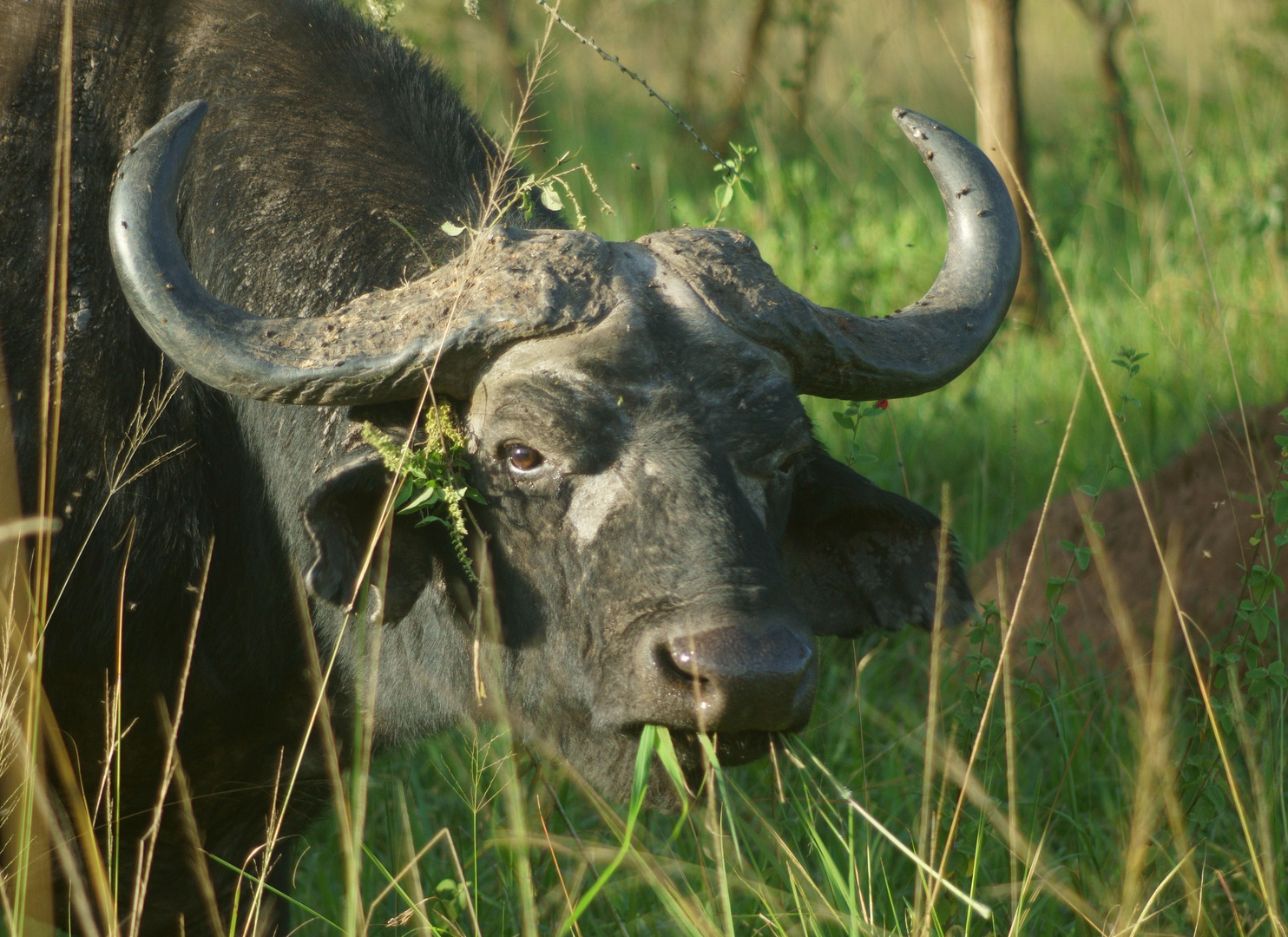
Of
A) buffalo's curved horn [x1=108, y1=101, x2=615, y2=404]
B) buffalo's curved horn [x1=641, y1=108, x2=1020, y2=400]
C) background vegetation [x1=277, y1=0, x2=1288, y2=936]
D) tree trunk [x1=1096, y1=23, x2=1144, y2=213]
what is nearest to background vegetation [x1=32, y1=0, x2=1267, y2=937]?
background vegetation [x1=277, y1=0, x2=1288, y2=936]

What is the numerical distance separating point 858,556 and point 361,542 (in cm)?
123

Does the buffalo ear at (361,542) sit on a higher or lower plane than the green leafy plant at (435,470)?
lower

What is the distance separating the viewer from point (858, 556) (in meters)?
3.16

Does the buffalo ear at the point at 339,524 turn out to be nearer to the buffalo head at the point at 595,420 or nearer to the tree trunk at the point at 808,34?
the buffalo head at the point at 595,420

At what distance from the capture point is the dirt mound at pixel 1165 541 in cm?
434

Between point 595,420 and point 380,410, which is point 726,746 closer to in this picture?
point 595,420

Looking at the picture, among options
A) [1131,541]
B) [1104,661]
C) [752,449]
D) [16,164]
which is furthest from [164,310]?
[1131,541]

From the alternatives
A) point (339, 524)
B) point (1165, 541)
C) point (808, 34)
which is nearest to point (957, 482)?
point (1165, 541)

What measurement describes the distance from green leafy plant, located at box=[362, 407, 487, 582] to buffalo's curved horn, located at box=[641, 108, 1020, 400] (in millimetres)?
603

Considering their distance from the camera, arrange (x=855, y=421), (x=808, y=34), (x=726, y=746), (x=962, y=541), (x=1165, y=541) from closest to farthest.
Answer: (x=726, y=746) → (x=855, y=421) → (x=962, y=541) → (x=1165, y=541) → (x=808, y=34)

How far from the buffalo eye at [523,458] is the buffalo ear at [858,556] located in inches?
28.2

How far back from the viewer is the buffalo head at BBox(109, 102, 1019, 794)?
237 centimetres

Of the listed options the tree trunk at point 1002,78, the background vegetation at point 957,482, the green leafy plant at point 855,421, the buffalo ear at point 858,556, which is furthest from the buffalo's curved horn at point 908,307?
the tree trunk at point 1002,78

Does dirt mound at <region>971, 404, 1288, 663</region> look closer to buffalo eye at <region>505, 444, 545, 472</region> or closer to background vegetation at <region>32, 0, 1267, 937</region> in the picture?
background vegetation at <region>32, 0, 1267, 937</region>
